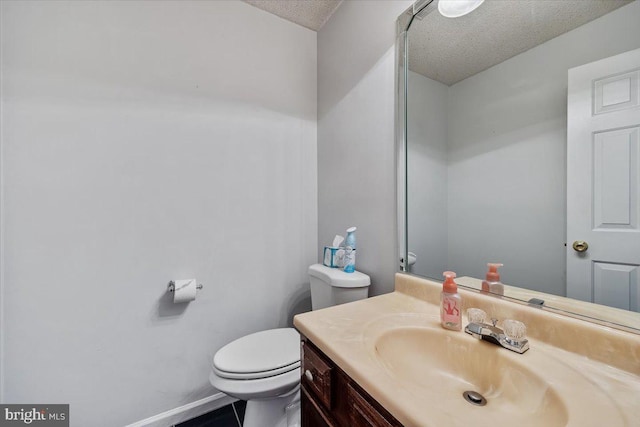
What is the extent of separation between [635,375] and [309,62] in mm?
1946

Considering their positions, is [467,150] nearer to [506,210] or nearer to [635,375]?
[506,210]

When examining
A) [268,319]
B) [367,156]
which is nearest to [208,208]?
[268,319]

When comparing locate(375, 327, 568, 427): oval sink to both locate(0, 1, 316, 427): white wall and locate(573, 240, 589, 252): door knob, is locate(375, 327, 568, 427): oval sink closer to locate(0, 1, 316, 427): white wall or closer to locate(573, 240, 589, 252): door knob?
locate(573, 240, 589, 252): door knob

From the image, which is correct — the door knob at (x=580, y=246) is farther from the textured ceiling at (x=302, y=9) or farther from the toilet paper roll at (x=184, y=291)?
the textured ceiling at (x=302, y=9)

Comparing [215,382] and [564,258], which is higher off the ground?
[564,258]

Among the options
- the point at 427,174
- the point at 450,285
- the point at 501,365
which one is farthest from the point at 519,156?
the point at 501,365

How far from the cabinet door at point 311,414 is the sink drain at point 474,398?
326 mm

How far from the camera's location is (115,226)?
3.92ft

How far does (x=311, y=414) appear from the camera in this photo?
2.34 feet

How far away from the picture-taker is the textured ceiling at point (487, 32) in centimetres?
68

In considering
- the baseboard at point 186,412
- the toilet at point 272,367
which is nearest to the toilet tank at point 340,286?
the toilet at point 272,367

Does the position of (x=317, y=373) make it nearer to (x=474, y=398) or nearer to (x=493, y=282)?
(x=474, y=398)

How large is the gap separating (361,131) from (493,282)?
897mm

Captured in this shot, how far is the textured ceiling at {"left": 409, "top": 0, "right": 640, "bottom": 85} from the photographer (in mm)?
682
